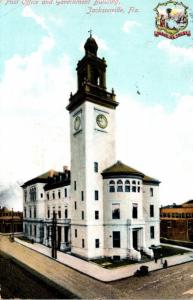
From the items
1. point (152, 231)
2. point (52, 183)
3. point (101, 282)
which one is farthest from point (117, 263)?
point (52, 183)

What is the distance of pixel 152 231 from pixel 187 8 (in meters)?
22.5

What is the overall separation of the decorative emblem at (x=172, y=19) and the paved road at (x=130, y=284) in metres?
14.4

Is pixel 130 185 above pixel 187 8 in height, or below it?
below

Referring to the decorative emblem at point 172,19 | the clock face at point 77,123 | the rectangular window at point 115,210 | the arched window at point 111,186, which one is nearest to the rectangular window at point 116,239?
the rectangular window at point 115,210

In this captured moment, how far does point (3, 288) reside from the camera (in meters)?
14.4

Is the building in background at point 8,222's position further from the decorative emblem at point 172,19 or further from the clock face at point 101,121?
the decorative emblem at point 172,19

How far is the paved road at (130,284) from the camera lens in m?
15.0

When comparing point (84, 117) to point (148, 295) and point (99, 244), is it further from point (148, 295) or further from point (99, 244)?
point (148, 295)

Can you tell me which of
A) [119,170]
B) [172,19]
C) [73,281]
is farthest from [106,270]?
[172,19]

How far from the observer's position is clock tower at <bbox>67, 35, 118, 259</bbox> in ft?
79.6

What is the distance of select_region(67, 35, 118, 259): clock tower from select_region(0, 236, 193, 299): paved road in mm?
4627

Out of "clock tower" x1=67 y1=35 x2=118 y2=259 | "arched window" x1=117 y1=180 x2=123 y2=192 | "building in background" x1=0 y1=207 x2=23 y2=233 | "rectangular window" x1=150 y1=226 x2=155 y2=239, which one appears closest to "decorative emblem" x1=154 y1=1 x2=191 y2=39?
"clock tower" x1=67 y1=35 x2=118 y2=259

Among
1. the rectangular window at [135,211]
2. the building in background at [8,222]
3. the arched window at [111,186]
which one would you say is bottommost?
the building in background at [8,222]

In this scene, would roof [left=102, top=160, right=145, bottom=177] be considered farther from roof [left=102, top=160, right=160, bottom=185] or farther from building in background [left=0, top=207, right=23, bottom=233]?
building in background [left=0, top=207, right=23, bottom=233]
